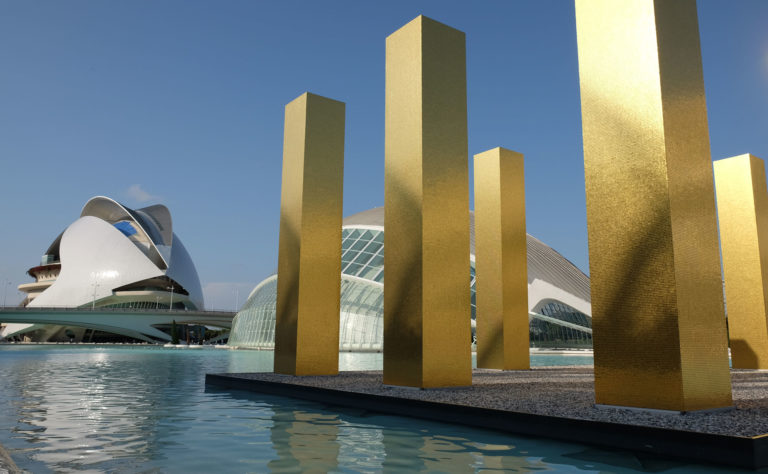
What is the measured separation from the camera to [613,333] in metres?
7.73

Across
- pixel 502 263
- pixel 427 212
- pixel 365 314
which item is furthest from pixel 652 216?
pixel 365 314

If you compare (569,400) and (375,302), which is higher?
(375,302)

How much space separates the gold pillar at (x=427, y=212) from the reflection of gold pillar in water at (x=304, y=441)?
251 cm

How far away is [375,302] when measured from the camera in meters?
37.5

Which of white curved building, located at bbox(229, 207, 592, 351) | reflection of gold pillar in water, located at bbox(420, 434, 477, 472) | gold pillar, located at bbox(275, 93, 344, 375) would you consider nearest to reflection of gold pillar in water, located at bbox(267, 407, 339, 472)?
reflection of gold pillar in water, located at bbox(420, 434, 477, 472)

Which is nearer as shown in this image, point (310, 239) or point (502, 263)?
point (310, 239)

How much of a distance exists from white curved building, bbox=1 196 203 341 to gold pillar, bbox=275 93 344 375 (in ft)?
241

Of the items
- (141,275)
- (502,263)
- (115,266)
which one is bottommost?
(502,263)

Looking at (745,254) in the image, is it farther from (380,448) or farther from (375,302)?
(375,302)

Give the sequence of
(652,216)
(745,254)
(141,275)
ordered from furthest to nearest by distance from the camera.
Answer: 1. (141,275)
2. (745,254)
3. (652,216)

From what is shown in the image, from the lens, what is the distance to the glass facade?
37.5 meters

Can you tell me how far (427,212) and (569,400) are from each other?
161 inches

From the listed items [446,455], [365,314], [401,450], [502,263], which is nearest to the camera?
[446,455]

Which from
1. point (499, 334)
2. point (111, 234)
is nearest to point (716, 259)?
point (499, 334)
